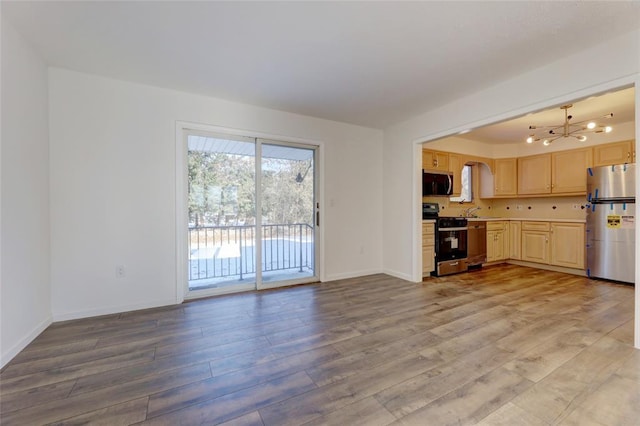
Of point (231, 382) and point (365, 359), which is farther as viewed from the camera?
point (365, 359)

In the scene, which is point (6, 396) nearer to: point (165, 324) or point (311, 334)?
point (165, 324)

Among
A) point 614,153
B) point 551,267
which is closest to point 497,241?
point 551,267

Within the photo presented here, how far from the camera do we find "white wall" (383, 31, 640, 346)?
219cm

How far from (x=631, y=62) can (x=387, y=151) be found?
9.23 feet

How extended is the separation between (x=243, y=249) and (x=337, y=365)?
236cm

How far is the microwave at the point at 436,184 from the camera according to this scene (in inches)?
184

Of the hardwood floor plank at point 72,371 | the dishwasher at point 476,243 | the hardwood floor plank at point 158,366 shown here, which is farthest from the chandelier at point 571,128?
the hardwood floor plank at point 72,371

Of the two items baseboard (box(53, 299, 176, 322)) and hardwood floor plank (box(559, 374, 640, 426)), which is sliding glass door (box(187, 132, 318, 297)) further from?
hardwood floor plank (box(559, 374, 640, 426))

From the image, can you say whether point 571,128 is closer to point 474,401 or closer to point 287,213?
point 287,213

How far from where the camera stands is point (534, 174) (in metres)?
5.27

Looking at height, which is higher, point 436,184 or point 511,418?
point 436,184

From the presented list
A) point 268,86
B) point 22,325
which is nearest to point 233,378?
point 22,325

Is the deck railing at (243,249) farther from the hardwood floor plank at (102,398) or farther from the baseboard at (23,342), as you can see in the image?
the hardwood floor plank at (102,398)

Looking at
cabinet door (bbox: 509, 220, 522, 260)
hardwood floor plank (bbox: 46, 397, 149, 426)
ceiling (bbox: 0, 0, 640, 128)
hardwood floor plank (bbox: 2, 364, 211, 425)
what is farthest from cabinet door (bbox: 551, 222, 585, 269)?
hardwood floor plank (bbox: 46, 397, 149, 426)
